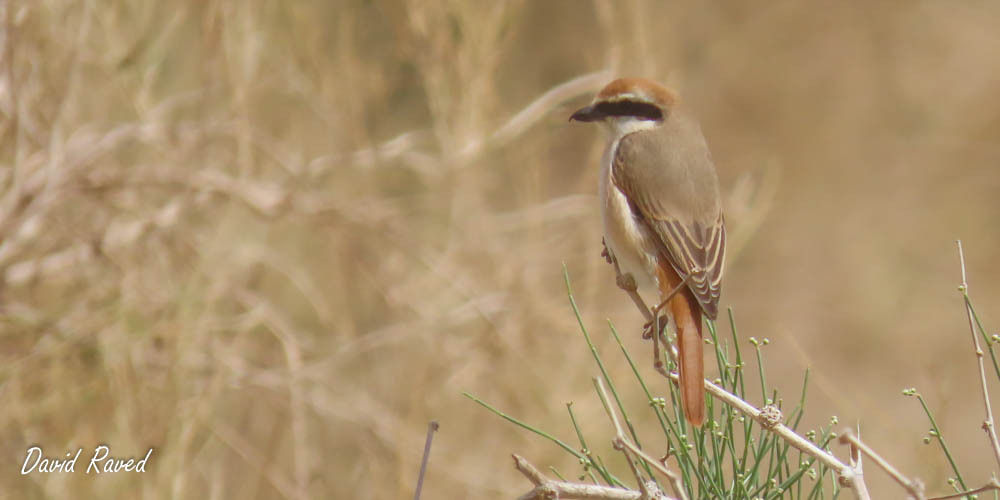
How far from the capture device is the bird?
10.5 ft

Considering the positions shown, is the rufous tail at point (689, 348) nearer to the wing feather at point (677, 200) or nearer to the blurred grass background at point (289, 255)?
the wing feather at point (677, 200)

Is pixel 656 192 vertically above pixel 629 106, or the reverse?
pixel 629 106

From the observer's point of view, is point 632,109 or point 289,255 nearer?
point 632,109

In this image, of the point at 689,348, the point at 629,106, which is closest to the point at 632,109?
the point at 629,106

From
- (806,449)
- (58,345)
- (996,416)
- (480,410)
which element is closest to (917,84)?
(996,416)

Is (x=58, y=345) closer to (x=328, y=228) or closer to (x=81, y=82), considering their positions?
(x=81, y=82)

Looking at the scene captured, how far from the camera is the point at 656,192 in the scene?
3277 millimetres

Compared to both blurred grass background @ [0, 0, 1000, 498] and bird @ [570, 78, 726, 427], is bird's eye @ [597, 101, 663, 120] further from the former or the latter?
blurred grass background @ [0, 0, 1000, 498]

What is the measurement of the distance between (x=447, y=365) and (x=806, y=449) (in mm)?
3371

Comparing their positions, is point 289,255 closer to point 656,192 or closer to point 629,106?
point 629,106
